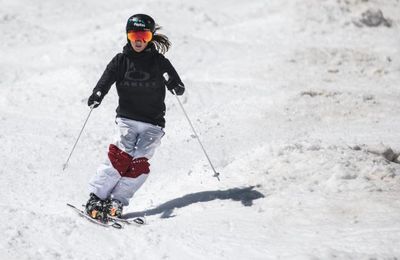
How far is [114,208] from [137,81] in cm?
147

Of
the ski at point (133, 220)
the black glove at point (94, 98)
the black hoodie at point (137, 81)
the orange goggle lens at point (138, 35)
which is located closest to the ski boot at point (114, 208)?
the ski at point (133, 220)

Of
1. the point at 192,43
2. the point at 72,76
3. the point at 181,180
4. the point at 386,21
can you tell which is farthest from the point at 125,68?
the point at 386,21

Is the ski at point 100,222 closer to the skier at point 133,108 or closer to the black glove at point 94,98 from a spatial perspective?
the skier at point 133,108

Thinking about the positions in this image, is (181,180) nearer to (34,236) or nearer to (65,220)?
(65,220)

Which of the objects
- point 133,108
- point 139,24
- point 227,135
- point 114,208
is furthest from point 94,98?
point 227,135

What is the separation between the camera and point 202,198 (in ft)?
20.8

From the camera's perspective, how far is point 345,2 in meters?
17.3

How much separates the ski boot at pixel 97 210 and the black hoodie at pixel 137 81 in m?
1.07

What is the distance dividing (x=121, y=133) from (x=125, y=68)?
755mm

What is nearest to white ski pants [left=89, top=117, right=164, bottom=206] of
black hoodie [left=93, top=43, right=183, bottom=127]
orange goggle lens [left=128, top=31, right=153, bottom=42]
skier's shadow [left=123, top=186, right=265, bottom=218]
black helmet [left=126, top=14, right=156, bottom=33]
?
black hoodie [left=93, top=43, right=183, bottom=127]

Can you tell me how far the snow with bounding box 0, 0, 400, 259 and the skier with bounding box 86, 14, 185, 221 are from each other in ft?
1.39

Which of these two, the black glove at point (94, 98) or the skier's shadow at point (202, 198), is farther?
the black glove at point (94, 98)

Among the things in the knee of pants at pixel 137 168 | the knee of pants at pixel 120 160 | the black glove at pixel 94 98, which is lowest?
the knee of pants at pixel 137 168

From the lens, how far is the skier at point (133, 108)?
6164 millimetres
